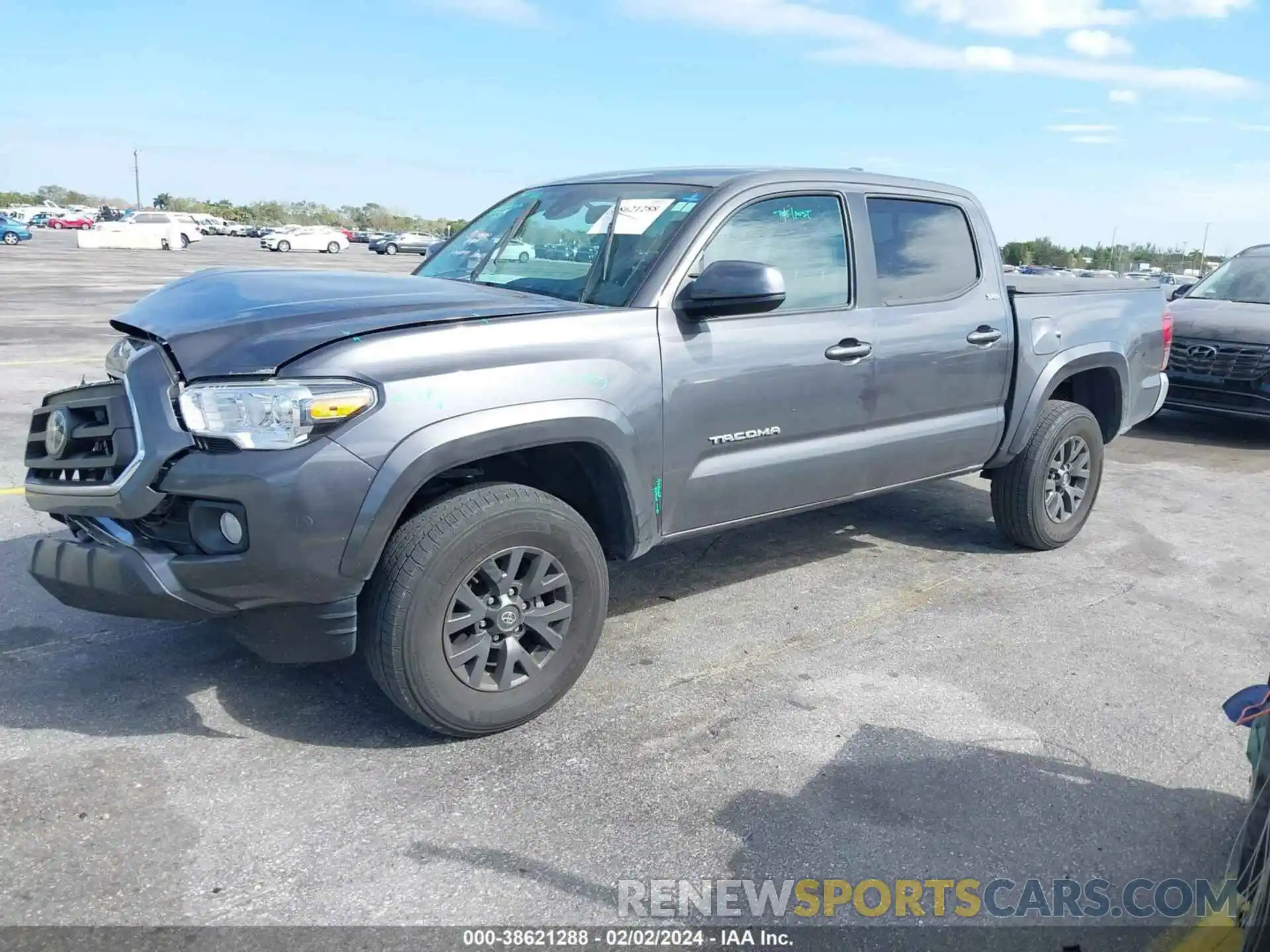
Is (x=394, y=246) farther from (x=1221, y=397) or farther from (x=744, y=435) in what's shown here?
(x=744, y=435)

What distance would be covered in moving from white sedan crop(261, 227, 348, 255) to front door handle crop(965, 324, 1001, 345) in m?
51.2

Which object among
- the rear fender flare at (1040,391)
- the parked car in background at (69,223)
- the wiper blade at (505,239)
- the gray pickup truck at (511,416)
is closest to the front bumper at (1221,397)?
the rear fender flare at (1040,391)

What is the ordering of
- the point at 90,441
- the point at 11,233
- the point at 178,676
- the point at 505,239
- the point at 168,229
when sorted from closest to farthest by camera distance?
1. the point at 90,441
2. the point at 178,676
3. the point at 505,239
4. the point at 11,233
5. the point at 168,229

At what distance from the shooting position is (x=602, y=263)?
4.04m

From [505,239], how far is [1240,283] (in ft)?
28.2

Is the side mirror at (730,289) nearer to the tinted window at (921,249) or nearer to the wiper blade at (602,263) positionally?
the wiper blade at (602,263)

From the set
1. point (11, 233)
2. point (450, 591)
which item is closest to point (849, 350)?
point (450, 591)

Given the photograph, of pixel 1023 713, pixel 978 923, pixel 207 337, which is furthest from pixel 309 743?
pixel 1023 713

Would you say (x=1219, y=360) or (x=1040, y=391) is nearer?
(x=1040, y=391)

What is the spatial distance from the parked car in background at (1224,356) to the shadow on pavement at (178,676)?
5.77m

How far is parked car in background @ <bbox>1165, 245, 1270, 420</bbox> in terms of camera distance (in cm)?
879

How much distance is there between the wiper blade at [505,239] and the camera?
14.7 ft

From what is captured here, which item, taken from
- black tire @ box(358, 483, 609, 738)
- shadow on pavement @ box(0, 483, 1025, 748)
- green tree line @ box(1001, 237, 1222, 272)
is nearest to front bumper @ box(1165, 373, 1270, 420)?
shadow on pavement @ box(0, 483, 1025, 748)

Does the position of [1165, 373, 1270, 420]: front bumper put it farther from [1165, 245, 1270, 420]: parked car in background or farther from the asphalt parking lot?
the asphalt parking lot
